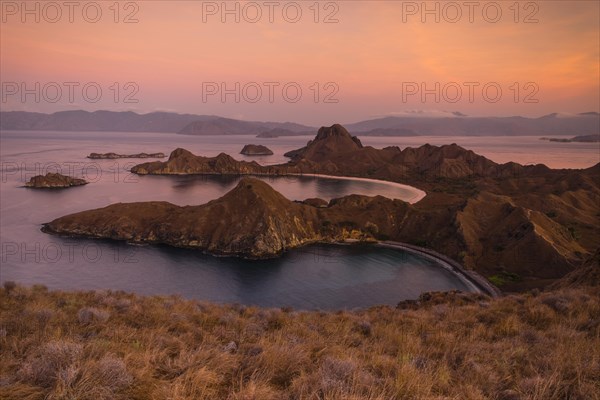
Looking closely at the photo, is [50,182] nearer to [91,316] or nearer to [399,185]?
[399,185]

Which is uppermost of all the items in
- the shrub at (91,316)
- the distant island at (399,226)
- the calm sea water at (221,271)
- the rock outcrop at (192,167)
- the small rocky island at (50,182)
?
the rock outcrop at (192,167)

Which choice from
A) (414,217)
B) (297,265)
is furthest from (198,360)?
(414,217)

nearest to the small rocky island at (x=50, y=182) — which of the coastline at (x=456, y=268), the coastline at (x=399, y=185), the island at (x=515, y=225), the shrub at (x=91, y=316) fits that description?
the coastline at (x=399, y=185)

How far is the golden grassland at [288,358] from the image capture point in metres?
4.50

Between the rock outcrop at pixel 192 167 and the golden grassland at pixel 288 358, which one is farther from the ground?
the rock outcrop at pixel 192 167

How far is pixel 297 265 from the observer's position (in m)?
63.0

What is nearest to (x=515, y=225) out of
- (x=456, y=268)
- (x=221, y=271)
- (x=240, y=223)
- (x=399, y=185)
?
(x=456, y=268)

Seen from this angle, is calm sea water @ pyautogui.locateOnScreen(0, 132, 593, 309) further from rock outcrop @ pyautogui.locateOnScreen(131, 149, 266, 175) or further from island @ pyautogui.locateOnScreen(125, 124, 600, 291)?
rock outcrop @ pyautogui.locateOnScreen(131, 149, 266, 175)

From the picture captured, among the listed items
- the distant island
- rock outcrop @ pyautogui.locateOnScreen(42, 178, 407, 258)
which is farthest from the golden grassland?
rock outcrop @ pyautogui.locateOnScreen(42, 178, 407, 258)

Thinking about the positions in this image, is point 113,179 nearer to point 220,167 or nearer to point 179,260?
point 220,167

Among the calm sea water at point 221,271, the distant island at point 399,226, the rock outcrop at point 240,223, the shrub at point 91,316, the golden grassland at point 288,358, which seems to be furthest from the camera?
the rock outcrop at point 240,223

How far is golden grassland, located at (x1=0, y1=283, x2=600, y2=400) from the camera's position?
4.50m

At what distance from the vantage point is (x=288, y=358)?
231 inches

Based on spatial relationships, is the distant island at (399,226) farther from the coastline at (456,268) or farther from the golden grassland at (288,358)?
the golden grassland at (288,358)
